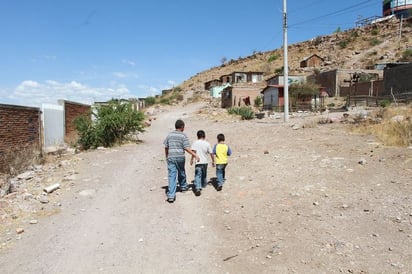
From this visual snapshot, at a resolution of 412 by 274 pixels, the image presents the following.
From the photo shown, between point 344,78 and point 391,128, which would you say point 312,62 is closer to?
point 344,78

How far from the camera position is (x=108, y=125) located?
13625 millimetres

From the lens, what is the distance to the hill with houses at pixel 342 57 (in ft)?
140

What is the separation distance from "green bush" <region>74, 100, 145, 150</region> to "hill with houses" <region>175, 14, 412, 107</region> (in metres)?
27.7

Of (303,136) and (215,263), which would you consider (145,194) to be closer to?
(215,263)

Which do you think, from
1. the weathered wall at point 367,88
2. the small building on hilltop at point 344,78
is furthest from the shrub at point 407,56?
the weathered wall at point 367,88

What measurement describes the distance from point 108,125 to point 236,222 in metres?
9.42

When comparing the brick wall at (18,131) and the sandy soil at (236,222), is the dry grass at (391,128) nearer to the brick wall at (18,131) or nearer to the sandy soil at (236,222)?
the sandy soil at (236,222)

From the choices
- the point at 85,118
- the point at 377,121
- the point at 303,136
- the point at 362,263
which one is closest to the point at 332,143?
the point at 303,136

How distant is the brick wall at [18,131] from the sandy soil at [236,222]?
355 centimetres

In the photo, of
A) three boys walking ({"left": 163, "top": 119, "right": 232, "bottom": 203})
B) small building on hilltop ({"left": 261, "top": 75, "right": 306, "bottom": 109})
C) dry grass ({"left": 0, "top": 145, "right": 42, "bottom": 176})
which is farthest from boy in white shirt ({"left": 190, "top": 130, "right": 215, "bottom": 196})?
small building on hilltop ({"left": 261, "top": 75, "right": 306, "bottom": 109})

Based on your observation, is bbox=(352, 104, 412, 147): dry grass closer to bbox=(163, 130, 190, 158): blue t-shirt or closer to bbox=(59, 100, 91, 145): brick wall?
bbox=(163, 130, 190, 158): blue t-shirt

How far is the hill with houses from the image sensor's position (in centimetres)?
4281

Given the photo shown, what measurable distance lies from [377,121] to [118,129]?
10.1 meters

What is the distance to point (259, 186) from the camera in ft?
23.5
